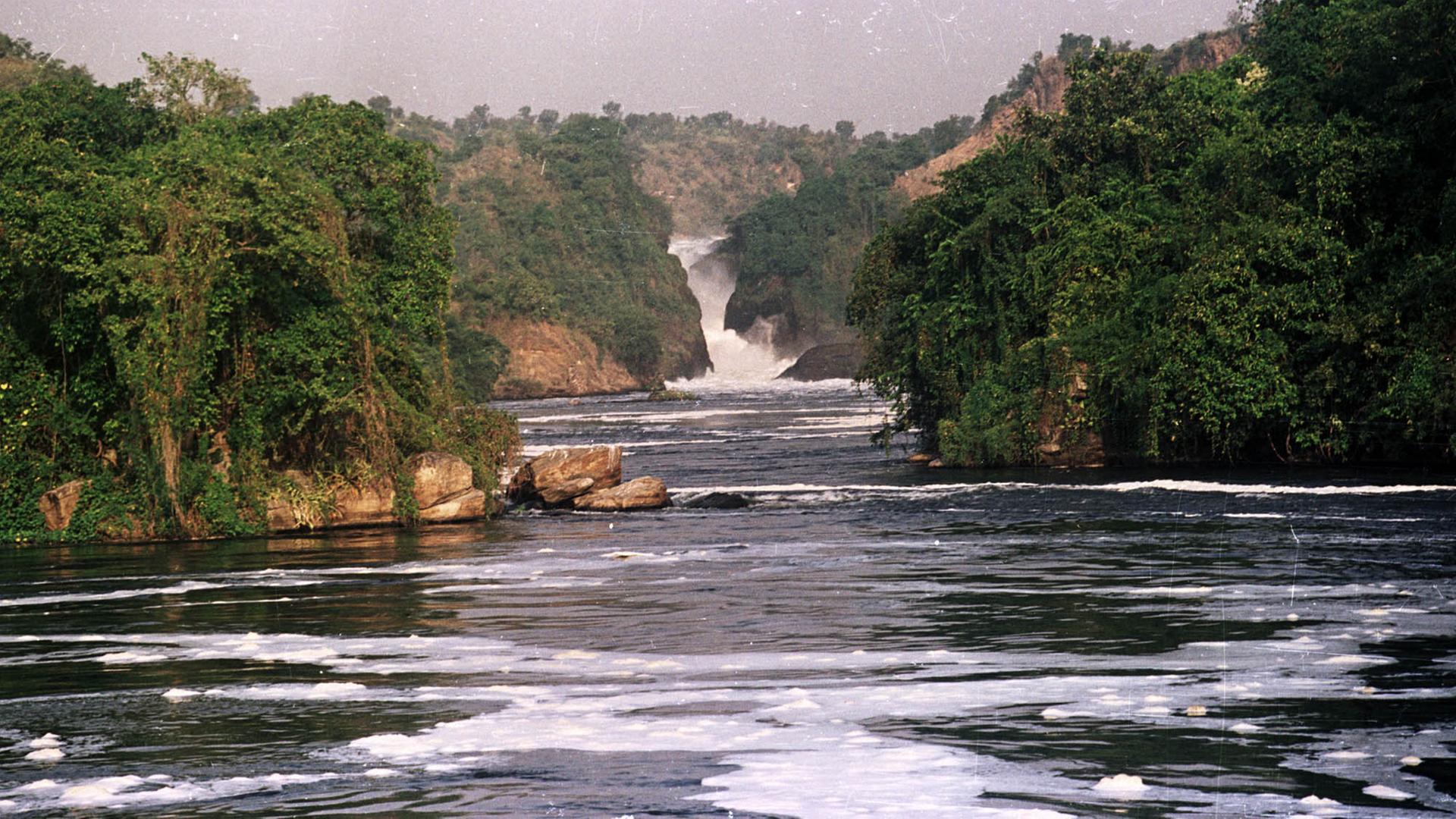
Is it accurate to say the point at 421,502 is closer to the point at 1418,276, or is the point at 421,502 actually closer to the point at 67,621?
the point at 67,621

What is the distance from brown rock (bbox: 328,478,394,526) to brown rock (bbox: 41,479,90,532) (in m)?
4.38

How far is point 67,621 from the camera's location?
18031mm

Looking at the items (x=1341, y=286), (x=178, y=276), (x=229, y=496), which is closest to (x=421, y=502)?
(x=229, y=496)

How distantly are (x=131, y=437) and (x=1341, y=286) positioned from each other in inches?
946

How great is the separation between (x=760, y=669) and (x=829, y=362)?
364ft

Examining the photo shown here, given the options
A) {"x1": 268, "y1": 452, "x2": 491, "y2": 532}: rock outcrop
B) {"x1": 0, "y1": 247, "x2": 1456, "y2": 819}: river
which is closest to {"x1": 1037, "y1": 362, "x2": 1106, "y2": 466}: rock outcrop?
{"x1": 0, "y1": 247, "x2": 1456, "y2": 819}: river

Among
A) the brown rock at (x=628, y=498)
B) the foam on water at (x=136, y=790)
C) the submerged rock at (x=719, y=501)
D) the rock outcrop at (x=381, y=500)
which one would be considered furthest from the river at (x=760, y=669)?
the brown rock at (x=628, y=498)

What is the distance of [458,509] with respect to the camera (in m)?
30.6

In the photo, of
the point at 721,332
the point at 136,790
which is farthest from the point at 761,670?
the point at 721,332

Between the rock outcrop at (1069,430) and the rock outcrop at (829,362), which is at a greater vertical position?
the rock outcrop at (829,362)

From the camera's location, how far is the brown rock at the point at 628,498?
32.4 m

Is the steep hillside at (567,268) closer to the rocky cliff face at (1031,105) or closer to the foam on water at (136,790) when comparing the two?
the rocky cliff face at (1031,105)

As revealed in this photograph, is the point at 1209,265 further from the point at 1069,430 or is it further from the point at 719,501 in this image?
the point at 719,501

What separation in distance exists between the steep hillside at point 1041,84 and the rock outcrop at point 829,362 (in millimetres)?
14131
